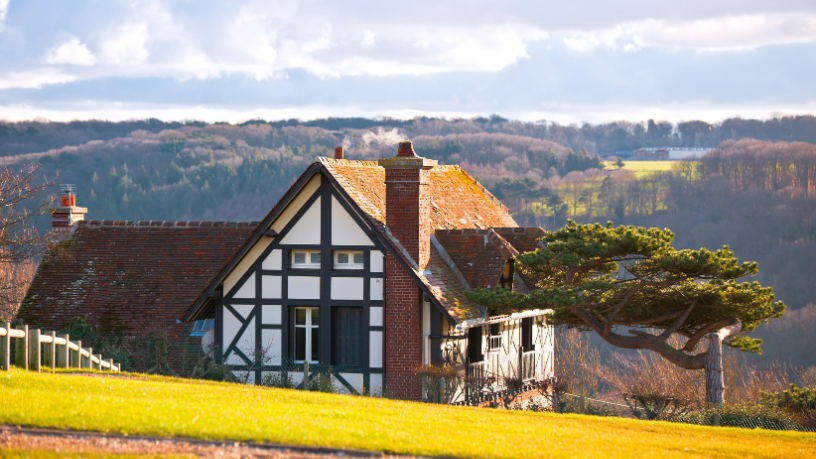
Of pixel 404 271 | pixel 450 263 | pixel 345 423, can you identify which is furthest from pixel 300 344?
pixel 345 423

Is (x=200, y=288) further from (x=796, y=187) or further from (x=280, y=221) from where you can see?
(x=796, y=187)

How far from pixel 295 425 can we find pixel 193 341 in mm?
11161

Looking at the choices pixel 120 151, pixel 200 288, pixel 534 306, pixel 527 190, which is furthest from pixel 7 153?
pixel 534 306

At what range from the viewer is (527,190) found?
280ft

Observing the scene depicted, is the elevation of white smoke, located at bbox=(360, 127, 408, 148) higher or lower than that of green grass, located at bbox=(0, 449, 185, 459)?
higher

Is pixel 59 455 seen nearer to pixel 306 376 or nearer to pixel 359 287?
pixel 306 376

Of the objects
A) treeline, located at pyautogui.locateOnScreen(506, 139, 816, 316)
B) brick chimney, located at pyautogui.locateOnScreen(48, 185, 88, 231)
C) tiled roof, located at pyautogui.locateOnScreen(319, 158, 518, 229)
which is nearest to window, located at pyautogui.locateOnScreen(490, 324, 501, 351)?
tiled roof, located at pyautogui.locateOnScreen(319, 158, 518, 229)

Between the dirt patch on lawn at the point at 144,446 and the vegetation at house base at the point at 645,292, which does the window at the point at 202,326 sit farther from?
the dirt patch on lawn at the point at 144,446

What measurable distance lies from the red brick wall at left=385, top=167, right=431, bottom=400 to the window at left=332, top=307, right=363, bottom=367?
3.04 ft

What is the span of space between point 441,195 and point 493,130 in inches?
3705

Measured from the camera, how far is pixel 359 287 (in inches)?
785

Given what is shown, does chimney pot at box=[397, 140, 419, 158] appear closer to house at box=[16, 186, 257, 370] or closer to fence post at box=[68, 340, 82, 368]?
house at box=[16, 186, 257, 370]

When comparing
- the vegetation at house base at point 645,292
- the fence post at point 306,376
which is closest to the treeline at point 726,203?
the vegetation at house base at point 645,292

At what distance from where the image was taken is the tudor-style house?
63.7ft
